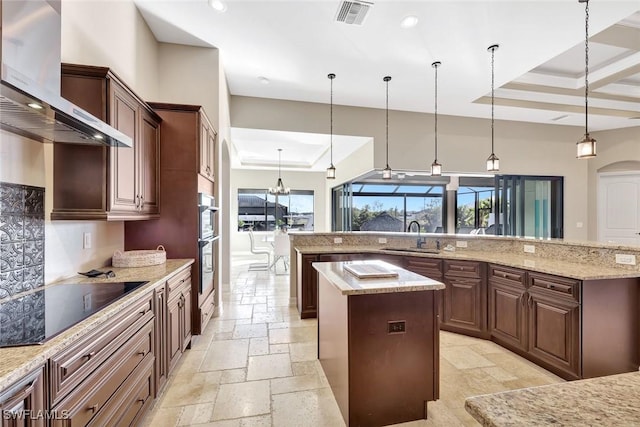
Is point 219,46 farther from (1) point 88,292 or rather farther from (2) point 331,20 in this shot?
(1) point 88,292

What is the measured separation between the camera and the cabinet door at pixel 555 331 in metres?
2.24

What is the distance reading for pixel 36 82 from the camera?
4.32 ft

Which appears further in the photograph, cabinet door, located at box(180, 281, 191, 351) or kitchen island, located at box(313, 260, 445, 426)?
cabinet door, located at box(180, 281, 191, 351)

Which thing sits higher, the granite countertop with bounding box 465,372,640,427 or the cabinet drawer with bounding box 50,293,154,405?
the granite countertop with bounding box 465,372,640,427

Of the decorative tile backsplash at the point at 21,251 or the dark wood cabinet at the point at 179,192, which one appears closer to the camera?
the decorative tile backsplash at the point at 21,251

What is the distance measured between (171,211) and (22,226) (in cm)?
129

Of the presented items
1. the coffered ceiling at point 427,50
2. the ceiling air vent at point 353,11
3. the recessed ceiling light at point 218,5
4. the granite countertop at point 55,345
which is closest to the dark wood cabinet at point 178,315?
the granite countertop at point 55,345

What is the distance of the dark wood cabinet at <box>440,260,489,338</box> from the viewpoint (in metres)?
3.09

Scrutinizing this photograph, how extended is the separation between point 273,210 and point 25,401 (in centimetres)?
897

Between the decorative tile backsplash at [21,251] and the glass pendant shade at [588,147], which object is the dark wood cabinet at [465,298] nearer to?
the glass pendant shade at [588,147]

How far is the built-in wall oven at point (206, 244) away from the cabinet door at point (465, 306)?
281cm

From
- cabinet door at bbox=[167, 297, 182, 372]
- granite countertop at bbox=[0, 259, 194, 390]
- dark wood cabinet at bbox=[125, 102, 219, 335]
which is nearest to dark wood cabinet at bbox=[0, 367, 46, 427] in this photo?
granite countertop at bbox=[0, 259, 194, 390]

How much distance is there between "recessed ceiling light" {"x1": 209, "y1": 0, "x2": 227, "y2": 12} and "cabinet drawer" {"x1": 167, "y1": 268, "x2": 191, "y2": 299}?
269cm

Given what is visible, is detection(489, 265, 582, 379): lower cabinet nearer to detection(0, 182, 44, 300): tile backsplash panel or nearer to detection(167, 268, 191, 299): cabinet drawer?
detection(167, 268, 191, 299): cabinet drawer
